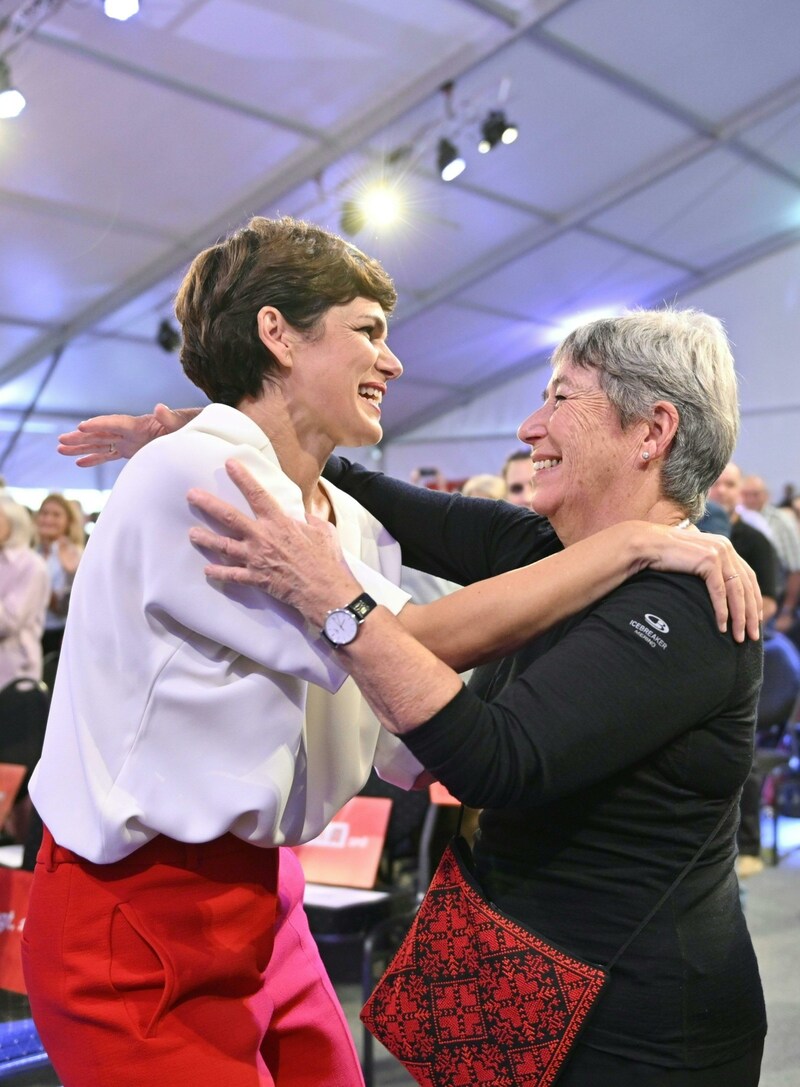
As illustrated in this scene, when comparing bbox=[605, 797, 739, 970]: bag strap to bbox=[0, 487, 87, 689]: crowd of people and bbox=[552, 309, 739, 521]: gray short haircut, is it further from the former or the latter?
bbox=[0, 487, 87, 689]: crowd of people

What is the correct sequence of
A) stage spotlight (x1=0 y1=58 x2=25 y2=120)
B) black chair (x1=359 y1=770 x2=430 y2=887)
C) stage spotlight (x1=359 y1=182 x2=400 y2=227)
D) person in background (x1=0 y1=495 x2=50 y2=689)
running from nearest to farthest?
black chair (x1=359 y1=770 x2=430 y2=887), person in background (x1=0 y1=495 x2=50 y2=689), stage spotlight (x1=0 y1=58 x2=25 y2=120), stage spotlight (x1=359 y1=182 x2=400 y2=227)

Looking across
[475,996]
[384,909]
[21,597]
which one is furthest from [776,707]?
[475,996]

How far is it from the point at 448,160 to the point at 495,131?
42 cm

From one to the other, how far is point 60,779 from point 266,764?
0.26 meters

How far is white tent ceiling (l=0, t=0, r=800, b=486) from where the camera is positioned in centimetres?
682

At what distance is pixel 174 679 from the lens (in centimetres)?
122

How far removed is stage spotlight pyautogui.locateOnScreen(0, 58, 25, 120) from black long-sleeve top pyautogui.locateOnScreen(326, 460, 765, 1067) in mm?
5867

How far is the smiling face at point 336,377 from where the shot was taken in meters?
1.44

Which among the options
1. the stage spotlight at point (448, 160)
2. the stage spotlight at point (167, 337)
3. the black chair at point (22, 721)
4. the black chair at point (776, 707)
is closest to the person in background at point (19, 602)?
the black chair at point (22, 721)

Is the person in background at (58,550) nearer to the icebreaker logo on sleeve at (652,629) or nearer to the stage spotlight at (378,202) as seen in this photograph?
the stage spotlight at (378,202)

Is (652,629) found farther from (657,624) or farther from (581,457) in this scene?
(581,457)

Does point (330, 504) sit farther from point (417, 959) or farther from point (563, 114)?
point (563, 114)

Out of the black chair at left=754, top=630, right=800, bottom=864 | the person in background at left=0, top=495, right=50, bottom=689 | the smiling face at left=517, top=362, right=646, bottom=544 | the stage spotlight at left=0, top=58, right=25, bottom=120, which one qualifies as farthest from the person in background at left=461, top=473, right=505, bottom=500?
the stage spotlight at left=0, top=58, right=25, bottom=120

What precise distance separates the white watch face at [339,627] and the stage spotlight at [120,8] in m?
5.51
